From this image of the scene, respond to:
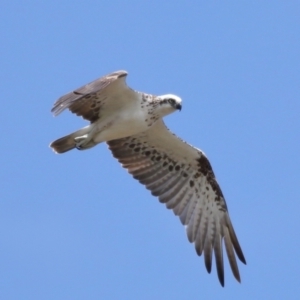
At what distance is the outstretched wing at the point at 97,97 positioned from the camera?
11836mm

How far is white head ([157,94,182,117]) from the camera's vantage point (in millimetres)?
12750

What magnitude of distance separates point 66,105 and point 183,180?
11.4 ft

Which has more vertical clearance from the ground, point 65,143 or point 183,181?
point 65,143

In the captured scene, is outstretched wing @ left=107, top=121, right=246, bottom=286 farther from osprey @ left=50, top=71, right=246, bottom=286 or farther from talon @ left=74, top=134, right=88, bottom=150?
talon @ left=74, top=134, right=88, bottom=150

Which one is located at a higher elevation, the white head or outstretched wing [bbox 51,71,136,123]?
outstretched wing [bbox 51,71,136,123]

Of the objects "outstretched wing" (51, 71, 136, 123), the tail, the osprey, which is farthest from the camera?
the tail

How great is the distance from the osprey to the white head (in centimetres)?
2

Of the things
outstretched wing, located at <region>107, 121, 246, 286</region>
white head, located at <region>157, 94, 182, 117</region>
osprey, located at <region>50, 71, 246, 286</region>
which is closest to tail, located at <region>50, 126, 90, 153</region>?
osprey, located at <region>50, 71, 246, 286</region>

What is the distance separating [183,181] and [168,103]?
2167 millimetres

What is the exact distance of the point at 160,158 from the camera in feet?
47.8

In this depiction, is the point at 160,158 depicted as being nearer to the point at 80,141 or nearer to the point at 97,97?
the point at 80,141

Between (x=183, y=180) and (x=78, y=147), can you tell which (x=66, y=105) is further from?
(x=183, y=180)

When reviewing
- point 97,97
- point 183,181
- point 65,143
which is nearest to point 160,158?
point 183,181

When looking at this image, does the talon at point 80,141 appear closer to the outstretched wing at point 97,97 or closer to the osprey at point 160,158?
the osprey at point 160,158
